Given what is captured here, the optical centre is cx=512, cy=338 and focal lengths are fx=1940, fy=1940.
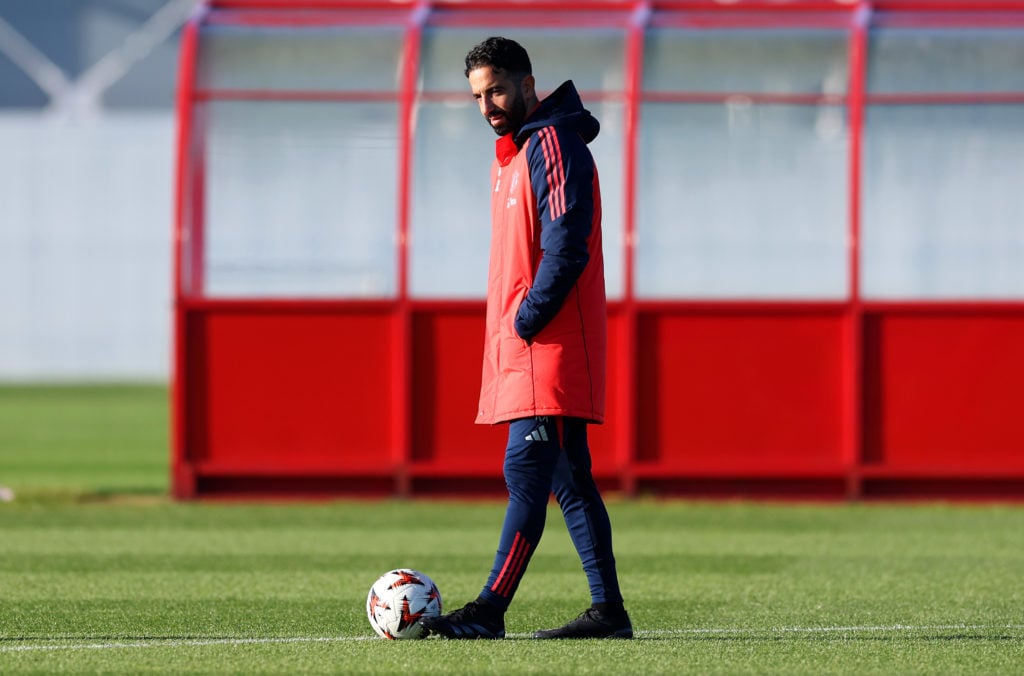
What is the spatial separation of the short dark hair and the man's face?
0.7 inches

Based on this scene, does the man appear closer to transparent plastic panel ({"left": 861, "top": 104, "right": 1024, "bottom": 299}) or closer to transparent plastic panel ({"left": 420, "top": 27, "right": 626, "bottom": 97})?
transparent plastic panel ({"left": 420, "top": 27, "right": 626, "bottom": 97})

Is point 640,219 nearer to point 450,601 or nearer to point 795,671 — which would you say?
point 450,601

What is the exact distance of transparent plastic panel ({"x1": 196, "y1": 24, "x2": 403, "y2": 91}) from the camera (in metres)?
13.8

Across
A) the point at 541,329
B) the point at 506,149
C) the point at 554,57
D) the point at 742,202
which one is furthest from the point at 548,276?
the point at 554,57

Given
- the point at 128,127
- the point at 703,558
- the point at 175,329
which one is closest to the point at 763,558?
the point at 703,558

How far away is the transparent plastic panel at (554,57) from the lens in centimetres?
1380

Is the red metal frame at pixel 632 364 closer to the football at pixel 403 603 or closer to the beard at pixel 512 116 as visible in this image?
the football at pixel 403 603

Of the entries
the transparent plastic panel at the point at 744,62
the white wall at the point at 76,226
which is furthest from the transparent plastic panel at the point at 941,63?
the white wall at the point at 76,226

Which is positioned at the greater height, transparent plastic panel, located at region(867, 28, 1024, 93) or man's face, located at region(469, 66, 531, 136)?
transparent plastic panel, located at region(867, 28, 1024, 93)

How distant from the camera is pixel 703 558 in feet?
33.6

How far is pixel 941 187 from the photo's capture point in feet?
44.9

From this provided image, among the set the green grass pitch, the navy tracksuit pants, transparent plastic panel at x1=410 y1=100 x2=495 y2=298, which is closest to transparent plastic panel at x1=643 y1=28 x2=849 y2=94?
transparent plastic panel at x1=410 y1=100 x2=495 y2=298

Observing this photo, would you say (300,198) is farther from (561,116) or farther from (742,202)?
(561,116)

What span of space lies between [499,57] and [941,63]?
7634 millimetres
